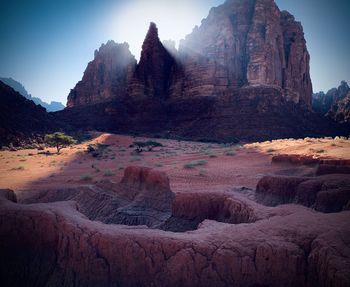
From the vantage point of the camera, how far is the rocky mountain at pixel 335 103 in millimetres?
64500

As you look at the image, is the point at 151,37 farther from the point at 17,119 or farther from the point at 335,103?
the point at 335,103

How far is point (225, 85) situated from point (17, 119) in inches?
1645

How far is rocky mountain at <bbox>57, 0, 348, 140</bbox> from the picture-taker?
Answer: 5228 centimetres

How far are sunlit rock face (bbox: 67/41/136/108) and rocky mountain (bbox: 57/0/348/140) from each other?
5733 mm

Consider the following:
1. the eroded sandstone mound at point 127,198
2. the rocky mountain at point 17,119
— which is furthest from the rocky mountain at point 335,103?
the eroded sandstone mound at point 127,198

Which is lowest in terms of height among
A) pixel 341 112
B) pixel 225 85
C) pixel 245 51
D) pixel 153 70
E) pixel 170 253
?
pixel 170 253

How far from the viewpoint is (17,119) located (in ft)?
122

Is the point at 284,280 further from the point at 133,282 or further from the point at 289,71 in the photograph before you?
the point at 289,71

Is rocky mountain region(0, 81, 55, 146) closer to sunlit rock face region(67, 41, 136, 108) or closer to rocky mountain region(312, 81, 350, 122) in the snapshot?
sunlit rock face region(67, 41, 136, 108)

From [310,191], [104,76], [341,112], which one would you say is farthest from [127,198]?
[104,76]

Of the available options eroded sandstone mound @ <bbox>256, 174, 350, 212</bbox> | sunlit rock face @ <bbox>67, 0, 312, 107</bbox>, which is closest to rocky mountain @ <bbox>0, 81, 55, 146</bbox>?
sunlit rock face @ <bbox>67, 0, 312, 107</bbox>

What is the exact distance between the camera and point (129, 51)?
86.9m

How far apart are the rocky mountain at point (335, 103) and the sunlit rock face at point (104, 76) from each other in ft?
193

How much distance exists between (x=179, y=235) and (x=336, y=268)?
199 centimetres
